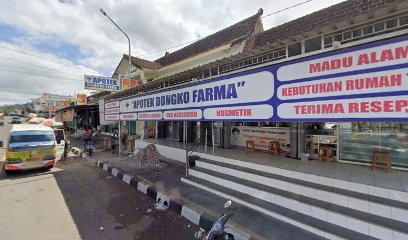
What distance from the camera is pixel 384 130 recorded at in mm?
5395

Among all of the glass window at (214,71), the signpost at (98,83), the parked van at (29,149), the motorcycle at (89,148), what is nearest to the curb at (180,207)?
the parked van at (29,149)

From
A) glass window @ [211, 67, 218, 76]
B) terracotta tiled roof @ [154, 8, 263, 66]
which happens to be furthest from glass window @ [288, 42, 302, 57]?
terracotta tiled roof @ [154, 8, 263, 66]

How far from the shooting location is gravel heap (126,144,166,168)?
8.88m

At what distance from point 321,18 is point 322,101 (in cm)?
693

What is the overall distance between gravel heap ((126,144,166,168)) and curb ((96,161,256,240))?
4.52 feet

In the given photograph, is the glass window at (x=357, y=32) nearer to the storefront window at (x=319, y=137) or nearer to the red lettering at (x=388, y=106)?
the red lettering at (x=388, y=106)

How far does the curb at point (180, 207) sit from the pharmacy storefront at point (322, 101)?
2394 millimetres

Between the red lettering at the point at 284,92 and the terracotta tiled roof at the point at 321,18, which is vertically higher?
the terracotta tiled roof at the point at 321,18

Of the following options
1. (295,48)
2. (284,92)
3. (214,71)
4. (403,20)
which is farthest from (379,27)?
(214,71)

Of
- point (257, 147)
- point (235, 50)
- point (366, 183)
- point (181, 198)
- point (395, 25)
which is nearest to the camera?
point (395, 25)

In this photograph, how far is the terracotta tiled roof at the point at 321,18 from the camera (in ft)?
23.9

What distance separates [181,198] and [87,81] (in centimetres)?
1137

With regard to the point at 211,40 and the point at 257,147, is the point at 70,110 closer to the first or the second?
the point at 211,40

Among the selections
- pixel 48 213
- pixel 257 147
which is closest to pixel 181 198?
pixel 48 213
